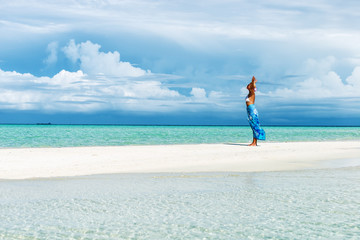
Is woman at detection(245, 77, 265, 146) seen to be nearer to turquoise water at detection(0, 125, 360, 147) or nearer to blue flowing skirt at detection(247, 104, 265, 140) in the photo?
blue flowing skirt at detection(247, 104, 265, 140)

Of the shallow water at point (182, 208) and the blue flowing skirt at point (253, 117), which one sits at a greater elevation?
the blue flowing skirt at point (253, 117)

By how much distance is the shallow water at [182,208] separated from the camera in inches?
316

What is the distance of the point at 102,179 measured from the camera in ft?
49.6

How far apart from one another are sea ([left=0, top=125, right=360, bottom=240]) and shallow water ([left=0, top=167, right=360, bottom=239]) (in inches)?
0.7

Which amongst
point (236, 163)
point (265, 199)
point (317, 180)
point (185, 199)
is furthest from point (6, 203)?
point (236, 163)

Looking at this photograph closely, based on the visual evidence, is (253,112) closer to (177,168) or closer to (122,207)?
(177,168)

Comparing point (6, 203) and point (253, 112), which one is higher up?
point (253, 112)

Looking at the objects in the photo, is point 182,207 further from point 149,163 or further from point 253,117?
point 253,117

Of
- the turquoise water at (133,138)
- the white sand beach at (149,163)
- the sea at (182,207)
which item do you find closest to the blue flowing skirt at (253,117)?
the white sand beach at (149,163)

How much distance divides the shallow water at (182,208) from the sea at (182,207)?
19 mm

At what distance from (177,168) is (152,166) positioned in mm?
1289

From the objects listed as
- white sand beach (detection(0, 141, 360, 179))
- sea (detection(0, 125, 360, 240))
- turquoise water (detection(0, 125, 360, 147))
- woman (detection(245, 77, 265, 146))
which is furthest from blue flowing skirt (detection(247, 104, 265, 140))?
sea (detection(0, 125, 360, 240))

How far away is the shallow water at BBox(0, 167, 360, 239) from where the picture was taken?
26.4ft

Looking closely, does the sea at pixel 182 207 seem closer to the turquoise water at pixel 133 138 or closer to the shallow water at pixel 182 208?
the shallow water at pixel 182 208
